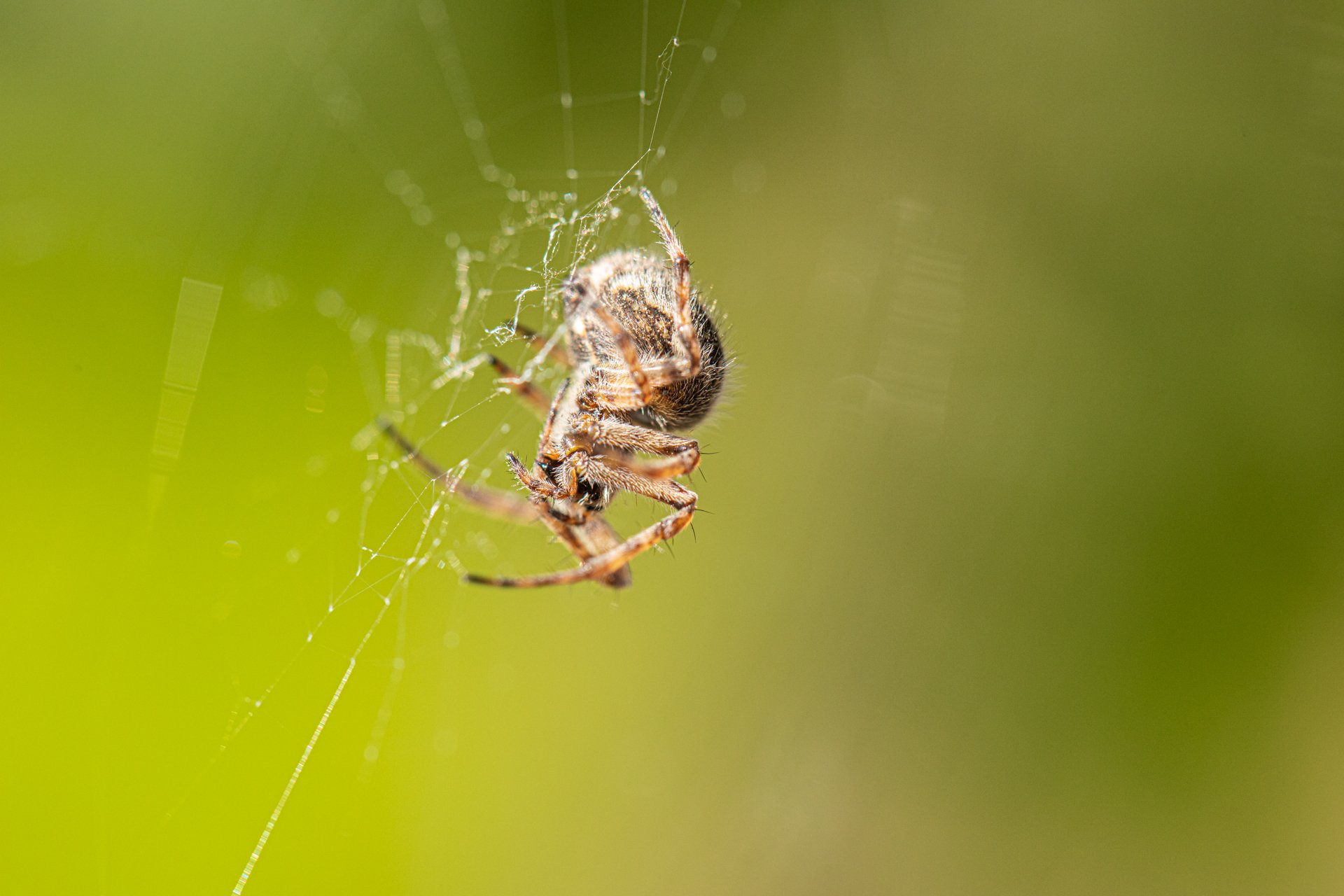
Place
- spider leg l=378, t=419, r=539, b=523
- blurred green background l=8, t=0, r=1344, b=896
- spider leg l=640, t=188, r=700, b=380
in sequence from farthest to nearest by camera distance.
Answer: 1. blurred green background l=8, t=0, r=1344, b=896
2. spider leg l=378, t=419, r=539, b=523
3. spider leg l=640, t=188, r=700, b=380

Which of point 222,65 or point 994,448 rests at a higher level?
point 222,65

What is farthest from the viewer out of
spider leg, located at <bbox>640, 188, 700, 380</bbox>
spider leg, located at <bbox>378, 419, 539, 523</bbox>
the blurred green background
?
the blurred green background

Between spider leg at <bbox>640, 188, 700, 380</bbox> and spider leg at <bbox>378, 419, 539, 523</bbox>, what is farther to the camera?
spider leg at <bbox>378, 419, 539, 523</bbox>

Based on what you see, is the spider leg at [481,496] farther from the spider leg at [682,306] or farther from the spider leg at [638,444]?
the spider leg at [682,306]

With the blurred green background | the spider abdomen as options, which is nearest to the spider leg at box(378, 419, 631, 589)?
the blurred green background

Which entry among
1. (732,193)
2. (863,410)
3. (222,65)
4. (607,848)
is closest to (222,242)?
(222,65)

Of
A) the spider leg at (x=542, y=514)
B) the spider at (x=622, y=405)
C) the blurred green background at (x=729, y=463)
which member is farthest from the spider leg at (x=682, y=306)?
the blurred green background at (x=729, y=463)

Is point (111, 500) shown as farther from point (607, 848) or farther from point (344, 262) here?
point (607, 848)

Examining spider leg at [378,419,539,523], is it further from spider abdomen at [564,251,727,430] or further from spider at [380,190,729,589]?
spider abdomen at [564,251,727,430]
